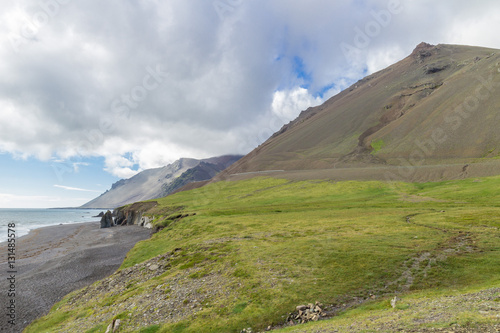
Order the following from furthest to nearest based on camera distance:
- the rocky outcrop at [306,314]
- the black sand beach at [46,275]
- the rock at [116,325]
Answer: the black sand beach at [46,275] < the rock at [116,325] < the rocky outcrop at [306,314]

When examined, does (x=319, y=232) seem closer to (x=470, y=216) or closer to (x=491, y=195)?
(x=470, y=216)

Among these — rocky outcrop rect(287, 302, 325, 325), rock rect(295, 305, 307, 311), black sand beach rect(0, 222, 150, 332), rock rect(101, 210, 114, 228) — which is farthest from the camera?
rock rect(101, 210, 114, 228)

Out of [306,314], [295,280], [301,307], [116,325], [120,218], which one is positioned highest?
[120,218]

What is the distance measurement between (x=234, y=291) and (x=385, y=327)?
566 inches

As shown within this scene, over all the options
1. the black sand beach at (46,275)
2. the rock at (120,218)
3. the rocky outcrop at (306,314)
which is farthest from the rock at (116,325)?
the rock at (120,218)

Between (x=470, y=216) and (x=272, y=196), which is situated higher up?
(x=272, y=196)

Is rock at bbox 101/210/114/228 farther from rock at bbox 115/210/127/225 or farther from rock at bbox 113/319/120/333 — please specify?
rock at bbox 113/319/120/333

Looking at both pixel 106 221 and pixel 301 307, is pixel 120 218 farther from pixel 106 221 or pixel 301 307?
pixel 301 307

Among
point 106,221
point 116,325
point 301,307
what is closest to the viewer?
point 301,307

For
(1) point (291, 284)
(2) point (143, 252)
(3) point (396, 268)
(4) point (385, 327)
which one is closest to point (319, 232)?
(3) point (396, 268)

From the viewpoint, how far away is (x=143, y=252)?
5253 centimetres

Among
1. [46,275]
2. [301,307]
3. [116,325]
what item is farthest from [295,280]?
[46,275]

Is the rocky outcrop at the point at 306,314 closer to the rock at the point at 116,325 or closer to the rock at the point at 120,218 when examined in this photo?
the rock at the point at 116,325

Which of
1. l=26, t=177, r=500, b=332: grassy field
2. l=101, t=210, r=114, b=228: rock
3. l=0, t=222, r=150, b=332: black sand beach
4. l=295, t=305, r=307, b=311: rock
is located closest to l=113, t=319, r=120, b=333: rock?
l=26, t=177, r=500, b=332: grassy field
